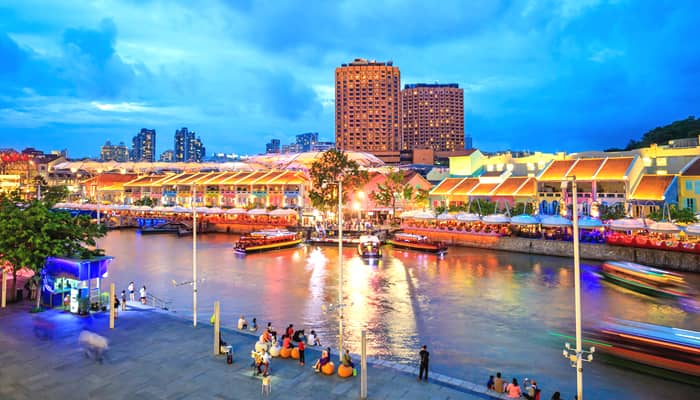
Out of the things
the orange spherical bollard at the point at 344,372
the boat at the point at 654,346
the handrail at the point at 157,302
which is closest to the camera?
the orange spherical bollard at the point at 344,372

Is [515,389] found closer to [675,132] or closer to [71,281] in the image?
[71,281]

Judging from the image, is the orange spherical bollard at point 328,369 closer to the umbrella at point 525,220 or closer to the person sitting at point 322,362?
the person sitting at point 322,362

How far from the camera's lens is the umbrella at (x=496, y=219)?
56.8 meters

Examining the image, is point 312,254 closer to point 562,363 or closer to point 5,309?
point 5,309

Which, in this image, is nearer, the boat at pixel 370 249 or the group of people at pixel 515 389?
the group of people at pixel 515 389

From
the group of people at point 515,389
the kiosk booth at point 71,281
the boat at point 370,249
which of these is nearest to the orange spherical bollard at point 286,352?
the group of people at point 515,389

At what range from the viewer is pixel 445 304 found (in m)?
29.1

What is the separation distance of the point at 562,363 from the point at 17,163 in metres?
192

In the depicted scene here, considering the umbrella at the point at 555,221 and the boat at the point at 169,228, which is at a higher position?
the umbrella at the point at 555,221

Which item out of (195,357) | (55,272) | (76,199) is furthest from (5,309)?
(76,199)

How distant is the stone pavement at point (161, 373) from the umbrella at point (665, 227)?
39.0 meters

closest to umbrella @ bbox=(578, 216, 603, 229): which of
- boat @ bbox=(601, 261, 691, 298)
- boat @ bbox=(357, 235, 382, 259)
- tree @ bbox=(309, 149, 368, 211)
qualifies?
boat @ bbox=(601, 261, 691, 298)

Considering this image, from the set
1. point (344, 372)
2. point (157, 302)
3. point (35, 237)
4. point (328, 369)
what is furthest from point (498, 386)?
point (157, 302)

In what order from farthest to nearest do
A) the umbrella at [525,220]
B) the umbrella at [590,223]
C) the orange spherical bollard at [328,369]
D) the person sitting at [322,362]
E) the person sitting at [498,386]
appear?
the umbrella at [525,220] → the umbrella at [590,223] → the person sitting at [322,362] → the orange spherical bollard at [328,369] → the person sitting at [498,386]
